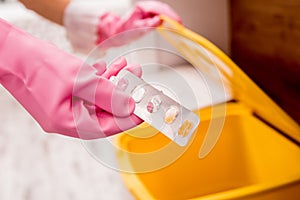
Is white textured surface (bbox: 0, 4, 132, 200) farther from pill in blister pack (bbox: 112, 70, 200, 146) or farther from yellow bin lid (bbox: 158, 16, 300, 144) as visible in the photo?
pill in blister pack (bbox: 112, 70, 200, 146)

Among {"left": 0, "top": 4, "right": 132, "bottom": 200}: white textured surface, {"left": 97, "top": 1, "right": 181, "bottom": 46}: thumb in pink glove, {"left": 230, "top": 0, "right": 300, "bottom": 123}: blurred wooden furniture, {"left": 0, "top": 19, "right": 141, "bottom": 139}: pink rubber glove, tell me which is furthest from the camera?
{"left": 0, "top": 4, "right": 132, "bottom": 200}: white textured surface

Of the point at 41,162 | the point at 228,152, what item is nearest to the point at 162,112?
the point at 228,152

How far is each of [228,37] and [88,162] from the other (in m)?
0.62

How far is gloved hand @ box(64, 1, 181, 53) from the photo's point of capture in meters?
0.88

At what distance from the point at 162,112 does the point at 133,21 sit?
0.48 metres

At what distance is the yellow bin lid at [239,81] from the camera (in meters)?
0.81

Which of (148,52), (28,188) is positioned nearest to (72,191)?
(28,188)

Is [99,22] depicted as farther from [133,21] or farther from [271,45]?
[271,45]

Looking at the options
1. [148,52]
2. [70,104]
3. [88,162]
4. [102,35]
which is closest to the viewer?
[70,104]

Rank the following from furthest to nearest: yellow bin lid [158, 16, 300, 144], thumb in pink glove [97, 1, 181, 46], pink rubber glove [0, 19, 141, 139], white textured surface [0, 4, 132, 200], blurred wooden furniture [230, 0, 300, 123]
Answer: white textured surface [0, 4, 132, 200] → blurred wooden furniture [230, 0, 300, 123] → thumb in pink glove [97, 1, 181, 46] → yellow bin lid [158, 16, 300, 144] → pink rubber glove [0, 19, 141, 139]

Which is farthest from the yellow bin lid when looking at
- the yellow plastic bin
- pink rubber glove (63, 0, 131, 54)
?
pink rubber glove (63, 0, 131, 54)

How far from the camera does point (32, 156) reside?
57.7 inches

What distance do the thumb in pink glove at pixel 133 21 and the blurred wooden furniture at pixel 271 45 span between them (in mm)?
360

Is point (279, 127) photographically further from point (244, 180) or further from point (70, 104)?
point (70, 104)
